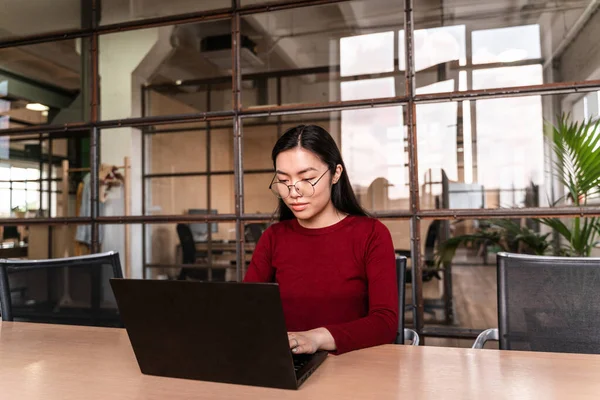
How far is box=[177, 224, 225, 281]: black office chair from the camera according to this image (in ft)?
9.44

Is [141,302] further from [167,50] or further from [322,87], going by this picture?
[167,50]

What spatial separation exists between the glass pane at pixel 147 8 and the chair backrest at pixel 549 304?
6.25 feet

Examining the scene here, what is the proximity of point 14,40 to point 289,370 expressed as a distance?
289 centimetres

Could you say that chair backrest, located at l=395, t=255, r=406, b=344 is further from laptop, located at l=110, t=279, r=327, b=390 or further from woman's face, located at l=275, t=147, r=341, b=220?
laptop, located at l=110, t=279, r=327, b=390

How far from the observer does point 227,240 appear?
2.55m

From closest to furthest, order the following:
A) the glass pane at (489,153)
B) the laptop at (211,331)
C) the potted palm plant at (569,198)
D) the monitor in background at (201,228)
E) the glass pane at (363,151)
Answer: the laptop at (211,331)
the potted palm plant at (569,198)
the glass pane at (489,153)
the glass pane at (363,151)
the monitor in background at (201,228)

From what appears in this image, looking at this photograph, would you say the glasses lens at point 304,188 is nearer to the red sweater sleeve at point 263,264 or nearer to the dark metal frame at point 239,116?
the red sweater sleeve at point 263,264

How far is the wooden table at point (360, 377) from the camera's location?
754 mm

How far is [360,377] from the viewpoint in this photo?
827mm

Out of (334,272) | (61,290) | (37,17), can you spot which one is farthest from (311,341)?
(37,17)

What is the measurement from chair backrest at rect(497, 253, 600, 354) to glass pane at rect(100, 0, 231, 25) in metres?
1.91

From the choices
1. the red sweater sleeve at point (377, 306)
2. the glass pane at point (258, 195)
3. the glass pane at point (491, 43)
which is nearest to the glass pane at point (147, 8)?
the glass pane at point (258, 195)

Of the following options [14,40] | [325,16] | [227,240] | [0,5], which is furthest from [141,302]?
[0,5]

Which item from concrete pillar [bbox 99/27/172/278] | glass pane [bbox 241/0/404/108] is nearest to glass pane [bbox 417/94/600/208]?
glass pane [bbox 241/0/404/108]
